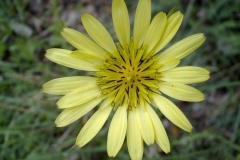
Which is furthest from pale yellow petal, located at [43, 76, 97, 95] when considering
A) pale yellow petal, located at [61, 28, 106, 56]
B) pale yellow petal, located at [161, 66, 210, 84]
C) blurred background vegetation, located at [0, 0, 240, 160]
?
blurred background vegetation, located at [0, 0, 240, 160]

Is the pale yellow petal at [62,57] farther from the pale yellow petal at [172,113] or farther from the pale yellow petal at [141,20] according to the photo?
the pale yellow petal at [172,113]

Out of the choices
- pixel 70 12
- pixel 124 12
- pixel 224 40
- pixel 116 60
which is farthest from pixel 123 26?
pixel 70 12

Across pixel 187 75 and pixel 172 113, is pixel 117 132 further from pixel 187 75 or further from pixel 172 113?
pixel 187 75

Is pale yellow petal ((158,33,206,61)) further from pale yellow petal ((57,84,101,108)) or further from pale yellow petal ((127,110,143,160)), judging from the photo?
pale yellow petal ((57,84,101,108))

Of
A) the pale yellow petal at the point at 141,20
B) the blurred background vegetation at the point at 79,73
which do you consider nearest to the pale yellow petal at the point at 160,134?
the pale yellow petal at the point at 141,20

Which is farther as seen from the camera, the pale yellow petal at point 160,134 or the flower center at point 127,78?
the flower center at point 127,78

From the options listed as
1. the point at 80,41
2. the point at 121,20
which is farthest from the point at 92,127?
the point at 121,20

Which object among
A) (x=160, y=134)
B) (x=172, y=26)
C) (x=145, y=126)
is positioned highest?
(x=172, y=26)
